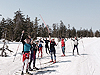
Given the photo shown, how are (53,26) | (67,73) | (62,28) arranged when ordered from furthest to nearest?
(53,26) → (62,28) → (67,73)

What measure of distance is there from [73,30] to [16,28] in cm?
9141

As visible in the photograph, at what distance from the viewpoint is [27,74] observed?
19.3ft

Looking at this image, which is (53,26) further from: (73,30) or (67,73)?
(67,73)

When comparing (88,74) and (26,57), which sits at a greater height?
(26,57)

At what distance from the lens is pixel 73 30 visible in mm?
115500

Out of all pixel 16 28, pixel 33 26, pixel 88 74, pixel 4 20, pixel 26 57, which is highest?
pixel 4 20

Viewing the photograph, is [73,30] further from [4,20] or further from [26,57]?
[26,57]

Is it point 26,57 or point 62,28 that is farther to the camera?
point 62,28

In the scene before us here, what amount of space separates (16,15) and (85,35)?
106 meters

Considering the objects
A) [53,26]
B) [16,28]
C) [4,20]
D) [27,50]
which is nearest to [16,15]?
[16,28]

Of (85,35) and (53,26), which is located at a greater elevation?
(53,26)

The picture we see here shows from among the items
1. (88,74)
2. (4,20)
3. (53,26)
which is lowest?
(88,74)

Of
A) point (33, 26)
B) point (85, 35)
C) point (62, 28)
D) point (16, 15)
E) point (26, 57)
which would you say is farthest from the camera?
point (85, 35)

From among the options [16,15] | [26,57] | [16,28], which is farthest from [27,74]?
[16,15]
